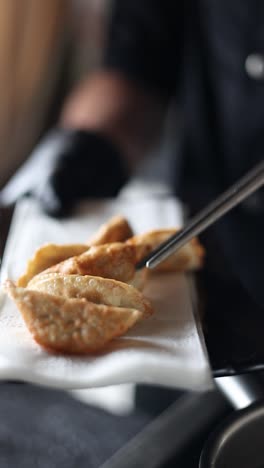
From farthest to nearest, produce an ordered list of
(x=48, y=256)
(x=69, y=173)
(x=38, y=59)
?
(x=38, y=59), (x=69, y=173), (x=48, y=256)

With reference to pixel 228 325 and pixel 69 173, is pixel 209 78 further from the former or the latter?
pixel 228 325

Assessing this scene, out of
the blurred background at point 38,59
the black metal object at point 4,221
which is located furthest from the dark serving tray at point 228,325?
the blurred background at point 38,59

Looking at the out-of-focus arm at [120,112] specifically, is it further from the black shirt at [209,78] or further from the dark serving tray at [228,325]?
the dark serving tray at [228,325]

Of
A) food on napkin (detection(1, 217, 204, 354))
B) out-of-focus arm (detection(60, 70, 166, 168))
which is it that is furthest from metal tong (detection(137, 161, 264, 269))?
out-of-focus arm (detection(60, 70, 166, 168))

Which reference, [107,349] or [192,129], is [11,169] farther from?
[107,349]

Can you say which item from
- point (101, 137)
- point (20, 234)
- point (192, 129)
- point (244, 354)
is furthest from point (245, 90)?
point (244, 354)

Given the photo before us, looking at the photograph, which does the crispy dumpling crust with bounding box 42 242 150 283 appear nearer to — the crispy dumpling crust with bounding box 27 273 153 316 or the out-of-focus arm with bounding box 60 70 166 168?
the crispy dumpling crust with bounding box 27 273 153 316

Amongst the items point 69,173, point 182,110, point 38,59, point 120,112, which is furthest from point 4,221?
point 38,59
